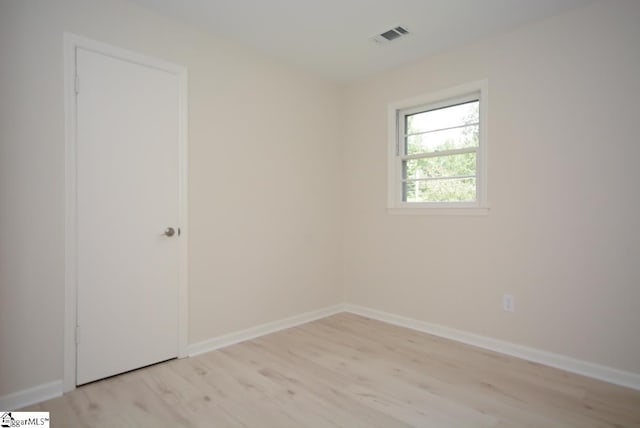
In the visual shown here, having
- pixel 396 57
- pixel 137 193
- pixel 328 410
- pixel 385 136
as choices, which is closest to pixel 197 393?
pixel 328 410

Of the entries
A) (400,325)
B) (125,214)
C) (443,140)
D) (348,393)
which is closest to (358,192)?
(443,140)

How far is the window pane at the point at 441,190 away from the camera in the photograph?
324 cm

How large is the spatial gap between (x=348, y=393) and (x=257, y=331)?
1289 mm

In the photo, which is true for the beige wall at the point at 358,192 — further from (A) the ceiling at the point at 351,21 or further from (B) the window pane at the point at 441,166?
(B) the window pane at the point at 441,166

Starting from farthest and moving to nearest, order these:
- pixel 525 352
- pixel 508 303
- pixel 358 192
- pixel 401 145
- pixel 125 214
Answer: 1. pixel 358 192
2. pixel 401 145
3. pixel 508 303
4. pixel 525 352
5. pixel 125 214

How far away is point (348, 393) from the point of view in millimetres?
2260

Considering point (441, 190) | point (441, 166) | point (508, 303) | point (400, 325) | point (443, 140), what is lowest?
point (400, 325)

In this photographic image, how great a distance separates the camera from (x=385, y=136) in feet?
12.5

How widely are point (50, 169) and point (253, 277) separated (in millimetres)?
1730

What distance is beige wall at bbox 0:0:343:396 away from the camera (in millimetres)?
2094

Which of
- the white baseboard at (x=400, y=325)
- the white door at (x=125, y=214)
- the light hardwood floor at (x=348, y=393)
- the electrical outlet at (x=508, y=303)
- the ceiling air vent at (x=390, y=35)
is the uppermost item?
the ceiling air vent at (x=390, y=35)

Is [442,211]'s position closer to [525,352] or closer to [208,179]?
[525,352]

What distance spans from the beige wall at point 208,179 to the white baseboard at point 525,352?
90cm

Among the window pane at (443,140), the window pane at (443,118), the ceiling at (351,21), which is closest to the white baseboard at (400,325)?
the window pane at (443,140)
